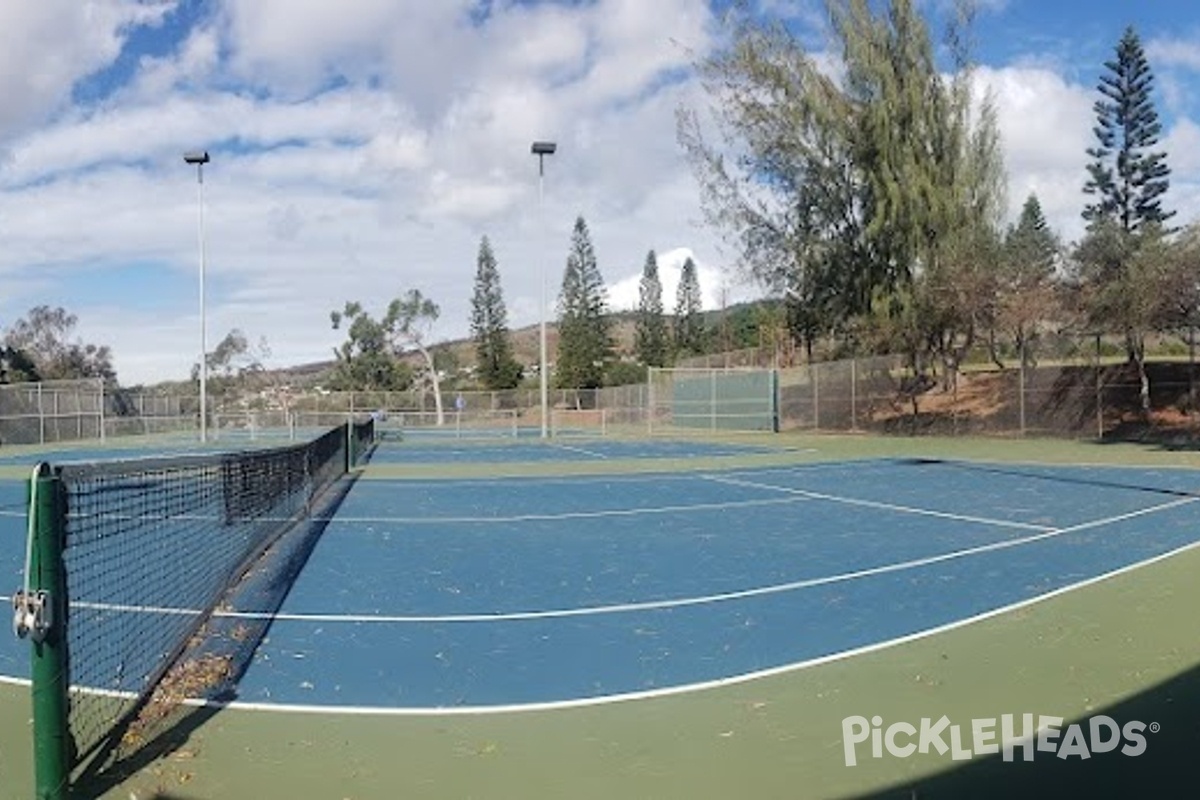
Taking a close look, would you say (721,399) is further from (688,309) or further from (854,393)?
(688,309)

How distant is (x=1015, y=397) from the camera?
34.6m

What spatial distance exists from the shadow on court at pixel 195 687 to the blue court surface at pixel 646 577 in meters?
0.17

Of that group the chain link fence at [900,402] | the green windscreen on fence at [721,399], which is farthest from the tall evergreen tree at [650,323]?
the green windscreen on fence at [721,399]

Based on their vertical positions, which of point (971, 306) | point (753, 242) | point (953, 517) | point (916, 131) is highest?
point (916, 131)

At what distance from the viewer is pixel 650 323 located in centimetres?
9688

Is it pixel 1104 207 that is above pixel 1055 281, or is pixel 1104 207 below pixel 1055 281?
above

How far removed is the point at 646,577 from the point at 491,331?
79121 mm

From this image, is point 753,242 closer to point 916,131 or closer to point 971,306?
point 916,131

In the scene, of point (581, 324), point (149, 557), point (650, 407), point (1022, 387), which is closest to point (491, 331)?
point (581, 324)

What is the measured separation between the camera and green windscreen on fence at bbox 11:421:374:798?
4332 mm

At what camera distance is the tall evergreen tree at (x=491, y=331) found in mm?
86875

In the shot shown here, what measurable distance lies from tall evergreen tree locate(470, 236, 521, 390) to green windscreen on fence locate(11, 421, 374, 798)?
70.2 meters

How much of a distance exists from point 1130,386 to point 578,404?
37985 millimetres

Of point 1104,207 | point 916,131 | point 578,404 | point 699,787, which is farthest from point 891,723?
point 578,404
